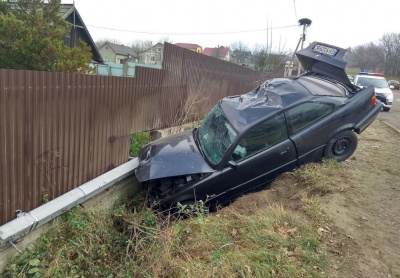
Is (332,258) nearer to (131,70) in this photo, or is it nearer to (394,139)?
(394,139)

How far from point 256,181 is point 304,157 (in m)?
0.91

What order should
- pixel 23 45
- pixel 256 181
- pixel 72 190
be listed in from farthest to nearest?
pixel 23 45 < pixel 256 181 < pixel 72 190

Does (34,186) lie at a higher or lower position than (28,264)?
higher

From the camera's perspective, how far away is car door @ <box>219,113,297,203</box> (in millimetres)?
4273

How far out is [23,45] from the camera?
31.2 feet

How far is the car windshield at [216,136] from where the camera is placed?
14.3ft

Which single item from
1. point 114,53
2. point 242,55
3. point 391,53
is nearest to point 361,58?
point 391,53

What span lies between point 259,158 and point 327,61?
9.36ft

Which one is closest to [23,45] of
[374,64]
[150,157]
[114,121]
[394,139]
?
[114,121]

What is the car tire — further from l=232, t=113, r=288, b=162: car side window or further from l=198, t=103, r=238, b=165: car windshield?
l=198, t=103, r=238, b=165: car windshield

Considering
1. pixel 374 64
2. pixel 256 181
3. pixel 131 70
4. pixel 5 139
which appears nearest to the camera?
pixel 5 139

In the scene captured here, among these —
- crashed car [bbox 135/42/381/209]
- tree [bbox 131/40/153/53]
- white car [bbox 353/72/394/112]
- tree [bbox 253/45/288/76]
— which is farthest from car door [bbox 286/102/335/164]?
tree [bbox 131/40/153/53]

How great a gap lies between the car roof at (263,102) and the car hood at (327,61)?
0.99 m

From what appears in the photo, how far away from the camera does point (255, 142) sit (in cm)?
438
